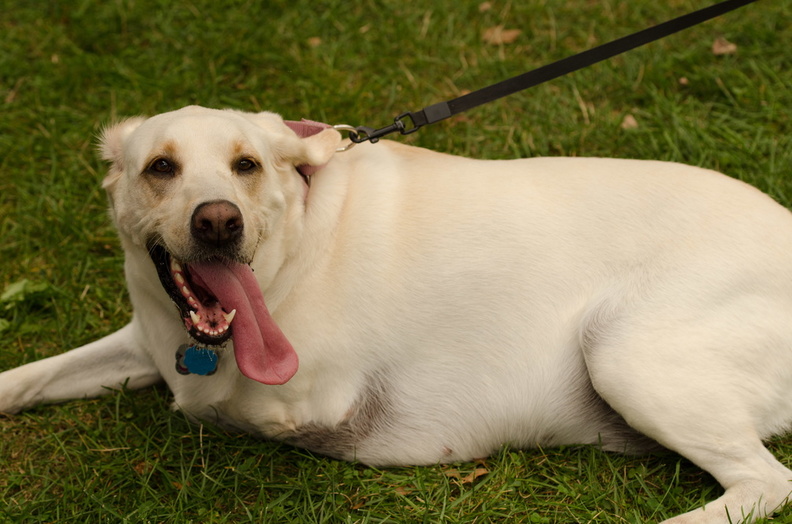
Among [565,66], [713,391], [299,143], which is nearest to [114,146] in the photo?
[299,143]

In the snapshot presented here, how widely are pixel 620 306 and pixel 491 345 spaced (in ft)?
1.64

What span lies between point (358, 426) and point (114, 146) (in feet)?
4.60

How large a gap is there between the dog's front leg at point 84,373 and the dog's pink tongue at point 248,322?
1.02m

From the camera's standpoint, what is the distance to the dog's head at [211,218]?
2.58 m

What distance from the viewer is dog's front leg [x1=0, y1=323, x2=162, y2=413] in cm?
346

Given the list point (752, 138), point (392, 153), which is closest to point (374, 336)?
point (392, 153)

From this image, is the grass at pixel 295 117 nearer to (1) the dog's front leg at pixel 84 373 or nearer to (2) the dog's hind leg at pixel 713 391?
(1) the dog's front leg at pixel 84 373

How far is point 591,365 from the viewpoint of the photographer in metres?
2.98

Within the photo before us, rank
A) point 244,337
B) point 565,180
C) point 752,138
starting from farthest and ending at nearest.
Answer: point 752,138 < point 565,180 < point 244,337

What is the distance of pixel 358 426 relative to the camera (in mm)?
3113

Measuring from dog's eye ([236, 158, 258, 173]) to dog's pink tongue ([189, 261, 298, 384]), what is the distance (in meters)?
0.33

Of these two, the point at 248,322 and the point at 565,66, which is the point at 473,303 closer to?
the point at 248,322

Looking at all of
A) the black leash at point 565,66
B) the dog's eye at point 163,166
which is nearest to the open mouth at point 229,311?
the dog's eye at point 163,166

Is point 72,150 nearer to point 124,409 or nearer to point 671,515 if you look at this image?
point 124,409
